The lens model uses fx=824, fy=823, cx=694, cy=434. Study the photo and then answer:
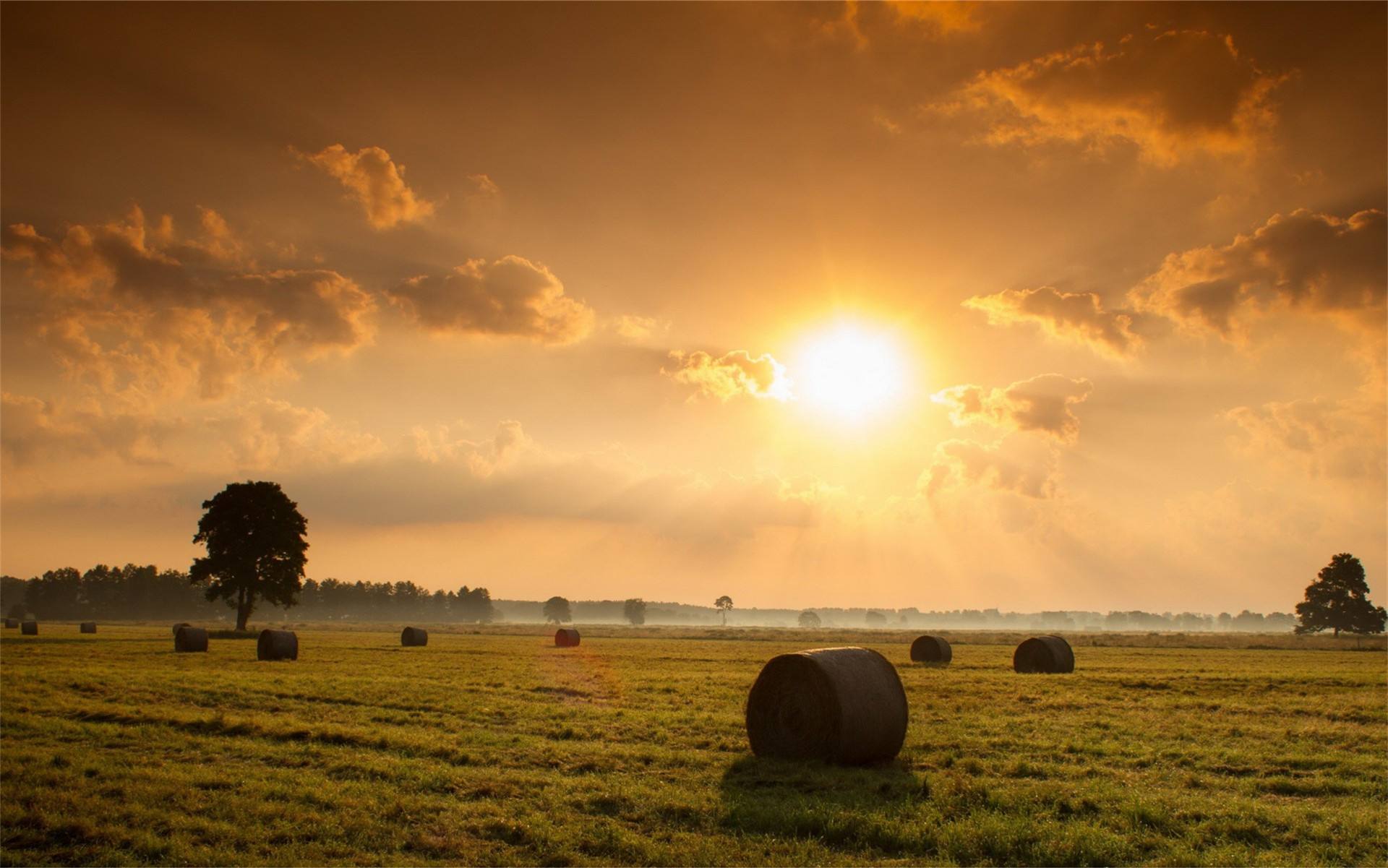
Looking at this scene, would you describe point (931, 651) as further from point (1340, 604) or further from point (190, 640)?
point (1340, 604)

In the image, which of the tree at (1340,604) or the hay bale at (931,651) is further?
the tree at (1340,604)

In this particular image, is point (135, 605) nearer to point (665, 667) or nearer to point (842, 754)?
point (665, 667)

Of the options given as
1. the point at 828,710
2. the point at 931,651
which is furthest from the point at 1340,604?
the point at 828,710

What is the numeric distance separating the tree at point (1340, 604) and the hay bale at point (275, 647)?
368 ft

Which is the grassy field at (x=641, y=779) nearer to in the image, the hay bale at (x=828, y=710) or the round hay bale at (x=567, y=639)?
the hay bale at (x=828, y=710)

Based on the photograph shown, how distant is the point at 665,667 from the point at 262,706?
18.2 m

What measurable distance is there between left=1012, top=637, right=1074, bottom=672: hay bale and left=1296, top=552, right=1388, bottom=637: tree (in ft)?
288

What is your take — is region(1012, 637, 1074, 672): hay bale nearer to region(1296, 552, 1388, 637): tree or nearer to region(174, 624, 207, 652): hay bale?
region(174, 624, 207, 652): hay bale

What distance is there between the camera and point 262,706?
1997 centimetres

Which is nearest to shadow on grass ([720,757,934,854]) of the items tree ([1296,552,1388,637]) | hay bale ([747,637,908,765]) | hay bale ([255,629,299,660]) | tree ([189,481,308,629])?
hay bale ([747,637,908,765])

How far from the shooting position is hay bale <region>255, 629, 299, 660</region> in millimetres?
37719

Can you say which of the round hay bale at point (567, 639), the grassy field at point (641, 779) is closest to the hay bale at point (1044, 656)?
the grassy field at point (641, 779)

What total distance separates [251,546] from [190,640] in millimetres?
24527

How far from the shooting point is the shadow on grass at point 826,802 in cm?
1000
